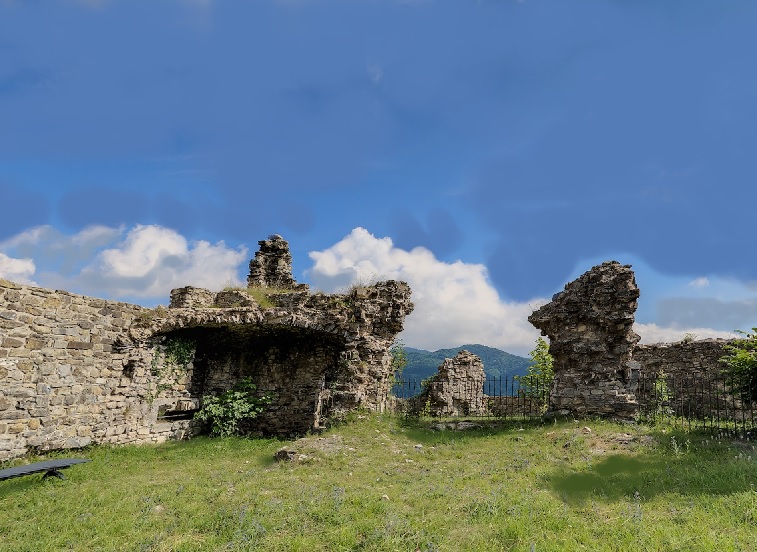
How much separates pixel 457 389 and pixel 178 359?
467 inches

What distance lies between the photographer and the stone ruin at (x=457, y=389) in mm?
20656

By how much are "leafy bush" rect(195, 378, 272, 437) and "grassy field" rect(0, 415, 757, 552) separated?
9.74 ft

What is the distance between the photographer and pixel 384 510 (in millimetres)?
6574

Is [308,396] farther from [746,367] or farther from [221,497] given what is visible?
[746,367]

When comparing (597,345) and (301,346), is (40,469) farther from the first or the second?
(597,345)

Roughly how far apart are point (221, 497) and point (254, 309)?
7.56m

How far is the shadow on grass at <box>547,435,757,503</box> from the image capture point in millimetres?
7199

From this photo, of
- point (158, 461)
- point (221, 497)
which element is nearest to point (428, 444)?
point (221, 497)

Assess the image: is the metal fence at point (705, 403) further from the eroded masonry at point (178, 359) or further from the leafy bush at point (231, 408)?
the leafy bush at point (231, 408)

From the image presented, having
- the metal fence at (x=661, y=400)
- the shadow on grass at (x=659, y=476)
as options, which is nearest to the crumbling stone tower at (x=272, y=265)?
the metal fence at (x=661, y=400)

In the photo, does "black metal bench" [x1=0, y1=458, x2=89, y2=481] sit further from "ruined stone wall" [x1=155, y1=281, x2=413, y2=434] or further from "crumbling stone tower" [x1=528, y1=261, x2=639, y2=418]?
"crumbling stone tower" [x1=528, y1=261, x2=639, y2=418]

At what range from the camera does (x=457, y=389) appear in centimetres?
2088

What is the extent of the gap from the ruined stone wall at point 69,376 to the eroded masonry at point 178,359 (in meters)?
0.02

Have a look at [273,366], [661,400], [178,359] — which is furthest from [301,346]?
[661,400]
